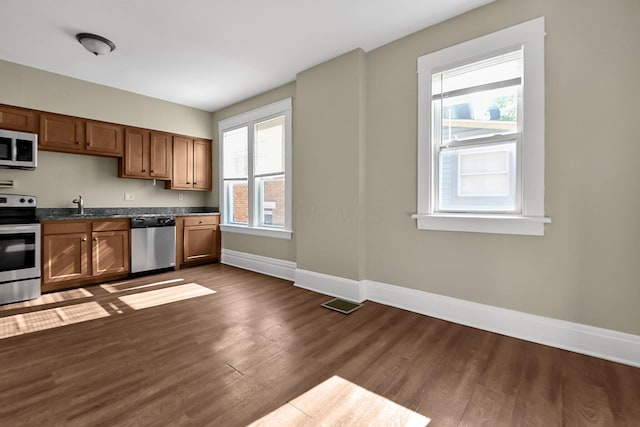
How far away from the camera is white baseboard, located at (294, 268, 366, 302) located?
3258 mm

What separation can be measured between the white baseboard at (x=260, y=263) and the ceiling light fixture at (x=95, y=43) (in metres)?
3.13

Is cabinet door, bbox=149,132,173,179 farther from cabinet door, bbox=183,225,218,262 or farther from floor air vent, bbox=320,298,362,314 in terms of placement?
floor air vent, bbox=320,298,362,314

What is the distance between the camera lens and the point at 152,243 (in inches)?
175

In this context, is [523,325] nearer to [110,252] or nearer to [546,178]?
[546,178]

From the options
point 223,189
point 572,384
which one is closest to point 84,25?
point 223,189

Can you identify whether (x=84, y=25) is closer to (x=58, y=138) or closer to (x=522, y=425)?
(x=58, y=138)

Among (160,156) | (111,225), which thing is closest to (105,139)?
(160,156)

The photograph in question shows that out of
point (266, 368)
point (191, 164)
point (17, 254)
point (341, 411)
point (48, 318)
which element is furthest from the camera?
point (191, 164)

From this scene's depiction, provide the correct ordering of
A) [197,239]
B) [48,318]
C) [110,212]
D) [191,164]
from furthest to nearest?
[191,164]
[197,239]
[110,212]
[48,318]

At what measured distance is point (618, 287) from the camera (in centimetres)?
205

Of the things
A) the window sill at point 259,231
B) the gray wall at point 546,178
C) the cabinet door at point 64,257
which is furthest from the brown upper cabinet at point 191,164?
the gray wall at point 546,178

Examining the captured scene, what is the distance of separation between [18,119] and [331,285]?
14.0ft

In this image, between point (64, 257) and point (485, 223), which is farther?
point (64, 257)

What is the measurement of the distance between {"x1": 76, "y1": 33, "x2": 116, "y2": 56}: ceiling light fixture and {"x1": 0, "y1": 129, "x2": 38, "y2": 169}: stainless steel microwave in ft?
4.63
